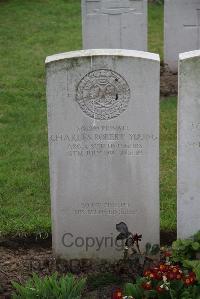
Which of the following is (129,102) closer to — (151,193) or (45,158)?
(151,193)

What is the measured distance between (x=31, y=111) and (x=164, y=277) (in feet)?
16.5

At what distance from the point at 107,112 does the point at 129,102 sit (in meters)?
0.17

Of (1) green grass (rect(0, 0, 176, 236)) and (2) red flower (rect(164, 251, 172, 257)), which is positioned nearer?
(2) red flower (rect(164, 251, 172, 257))

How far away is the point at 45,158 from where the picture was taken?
25.3 ft

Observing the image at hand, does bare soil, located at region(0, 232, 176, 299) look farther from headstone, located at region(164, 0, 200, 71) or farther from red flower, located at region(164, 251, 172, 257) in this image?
headstone, located at region(164, 0, 200, 71)

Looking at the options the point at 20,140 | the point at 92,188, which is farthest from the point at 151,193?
the point at 20,140

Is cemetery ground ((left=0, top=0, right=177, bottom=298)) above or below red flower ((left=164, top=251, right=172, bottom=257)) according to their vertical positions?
above

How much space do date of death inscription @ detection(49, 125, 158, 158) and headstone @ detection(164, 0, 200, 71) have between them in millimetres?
5352

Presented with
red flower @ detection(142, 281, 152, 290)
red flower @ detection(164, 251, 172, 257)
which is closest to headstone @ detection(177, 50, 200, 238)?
red flower @ detection(164, 251, 172, 257)

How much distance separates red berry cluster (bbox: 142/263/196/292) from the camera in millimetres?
4477

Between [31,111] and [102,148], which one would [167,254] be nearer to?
[102,148]

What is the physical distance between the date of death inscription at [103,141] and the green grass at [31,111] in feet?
3.68

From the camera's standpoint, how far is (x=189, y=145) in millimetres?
5133

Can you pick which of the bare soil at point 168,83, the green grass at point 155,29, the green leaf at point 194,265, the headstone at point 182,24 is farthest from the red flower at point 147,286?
the green grass at point 155,29
